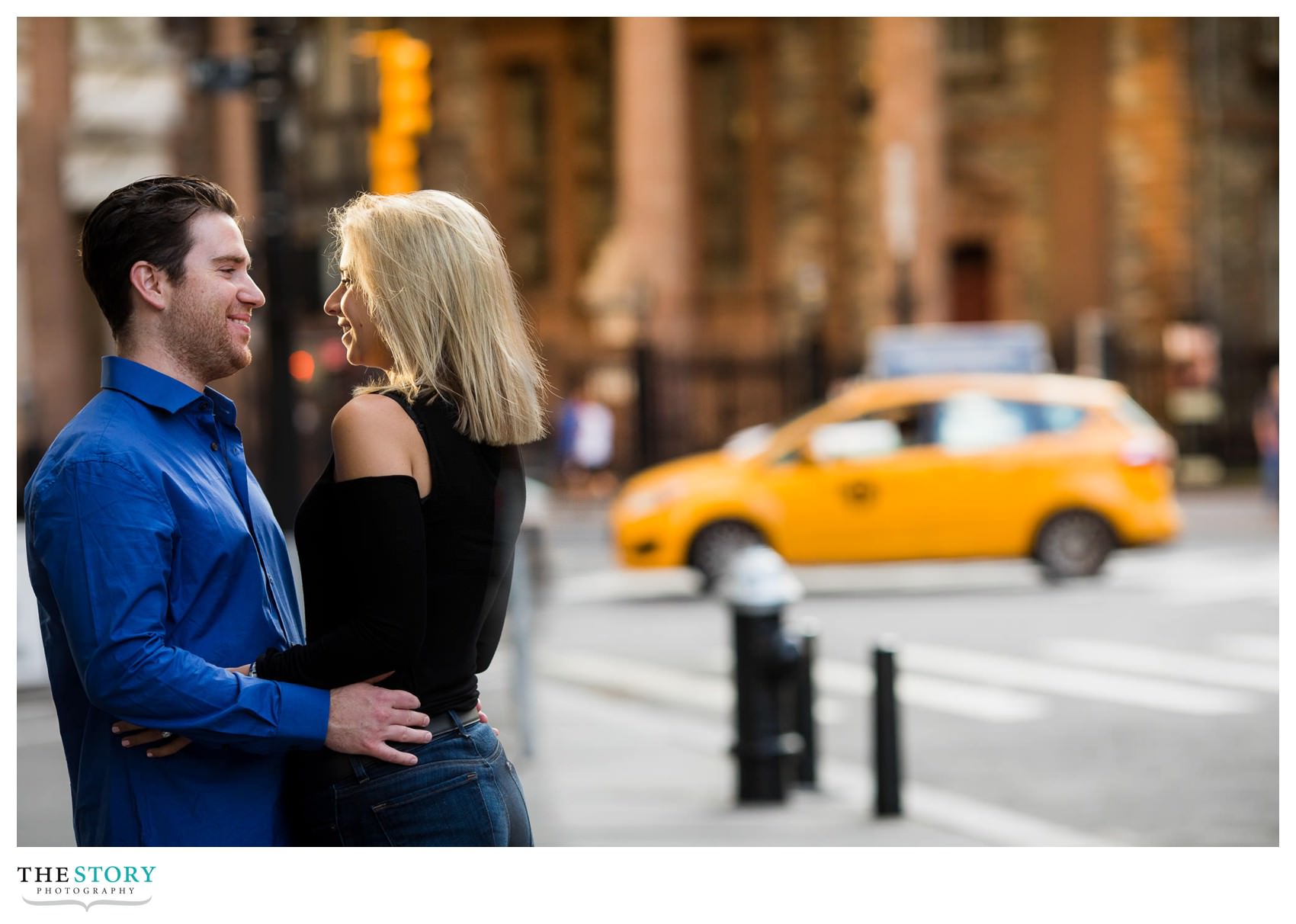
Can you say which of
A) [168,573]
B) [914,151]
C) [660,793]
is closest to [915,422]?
[660,793]

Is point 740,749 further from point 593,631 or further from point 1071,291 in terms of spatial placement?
point 1071,291

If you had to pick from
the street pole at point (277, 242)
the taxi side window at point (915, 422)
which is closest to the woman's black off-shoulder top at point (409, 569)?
the street pole at point (277, 242)

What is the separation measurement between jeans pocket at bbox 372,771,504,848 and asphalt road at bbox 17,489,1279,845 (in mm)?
3280

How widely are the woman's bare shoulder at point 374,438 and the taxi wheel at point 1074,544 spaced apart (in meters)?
12.6

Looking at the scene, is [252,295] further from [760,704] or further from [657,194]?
[657,194]

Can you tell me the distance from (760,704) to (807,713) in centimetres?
27

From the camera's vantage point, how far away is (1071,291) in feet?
90.0

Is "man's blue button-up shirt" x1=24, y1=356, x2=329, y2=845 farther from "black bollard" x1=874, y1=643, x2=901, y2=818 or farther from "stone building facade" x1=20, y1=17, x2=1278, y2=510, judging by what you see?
"stone building facade" x1=20, y1=17, x2=1278, y2=510

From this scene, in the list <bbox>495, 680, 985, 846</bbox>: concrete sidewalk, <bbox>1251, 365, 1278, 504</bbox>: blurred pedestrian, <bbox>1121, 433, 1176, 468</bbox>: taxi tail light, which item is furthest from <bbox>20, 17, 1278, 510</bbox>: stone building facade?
<bbox>495, 680, 985, 846</bbox>: concrete sidewalk

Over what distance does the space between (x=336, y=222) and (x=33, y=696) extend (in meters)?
3.40

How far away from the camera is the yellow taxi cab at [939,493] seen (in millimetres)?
14391

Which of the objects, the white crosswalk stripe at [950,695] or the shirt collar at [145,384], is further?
the white crosswalk stripe at [950,695]

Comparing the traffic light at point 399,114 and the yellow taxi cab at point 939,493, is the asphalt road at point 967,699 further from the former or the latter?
the traffic light at point 399,114
